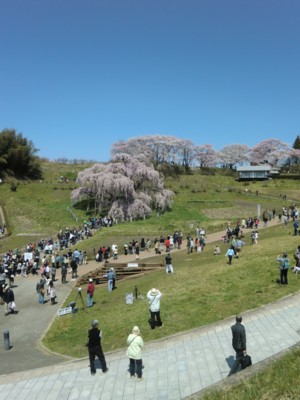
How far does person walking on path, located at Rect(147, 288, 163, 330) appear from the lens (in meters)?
12.2

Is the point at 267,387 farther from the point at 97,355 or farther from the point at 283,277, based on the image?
the point at 283,277

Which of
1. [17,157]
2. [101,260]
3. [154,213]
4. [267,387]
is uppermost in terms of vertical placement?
[17,157]

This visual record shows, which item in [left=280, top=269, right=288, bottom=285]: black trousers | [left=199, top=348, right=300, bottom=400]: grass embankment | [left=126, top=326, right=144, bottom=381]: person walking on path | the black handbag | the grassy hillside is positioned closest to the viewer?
[left=199, top=348, right=300, bottom=400]: grass embankment

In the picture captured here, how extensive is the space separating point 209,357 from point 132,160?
4317 cm

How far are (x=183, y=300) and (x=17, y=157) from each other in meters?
55.8

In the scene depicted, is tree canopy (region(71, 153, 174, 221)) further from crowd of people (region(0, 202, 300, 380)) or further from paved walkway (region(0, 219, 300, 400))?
paved walkway (region(0, 219, 300, 400))

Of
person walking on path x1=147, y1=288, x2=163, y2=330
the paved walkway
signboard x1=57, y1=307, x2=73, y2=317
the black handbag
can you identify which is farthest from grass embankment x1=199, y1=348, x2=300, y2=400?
signboard x1=57, y1=307, x2=73, y2=317

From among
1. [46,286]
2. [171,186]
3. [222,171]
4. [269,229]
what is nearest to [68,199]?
[171,186]

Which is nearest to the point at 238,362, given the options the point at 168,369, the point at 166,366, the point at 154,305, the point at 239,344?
the point at 239,344

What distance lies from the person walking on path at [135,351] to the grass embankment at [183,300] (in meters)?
2.59

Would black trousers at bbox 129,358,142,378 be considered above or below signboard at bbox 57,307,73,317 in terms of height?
above

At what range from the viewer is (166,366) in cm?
1003

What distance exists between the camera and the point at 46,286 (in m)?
21.3

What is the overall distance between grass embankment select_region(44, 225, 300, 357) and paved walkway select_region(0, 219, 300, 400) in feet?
3.15
